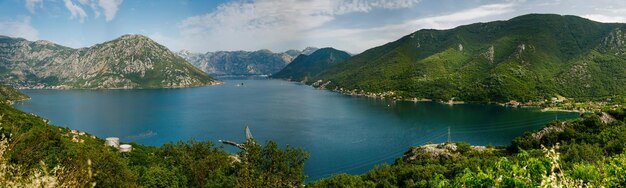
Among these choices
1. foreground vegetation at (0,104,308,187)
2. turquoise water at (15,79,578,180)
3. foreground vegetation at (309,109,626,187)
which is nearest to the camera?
foreground vegetation at (0,104,308,187)

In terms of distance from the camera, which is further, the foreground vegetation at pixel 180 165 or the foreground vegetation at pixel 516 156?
the foreground vegetation at pixel 516 156

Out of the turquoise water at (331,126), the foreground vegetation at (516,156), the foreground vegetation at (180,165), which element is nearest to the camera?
the foreground vegetation at (180,165)

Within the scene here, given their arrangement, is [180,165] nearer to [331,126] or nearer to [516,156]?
[516,156]

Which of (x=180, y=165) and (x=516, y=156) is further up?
(x=180, y=165)

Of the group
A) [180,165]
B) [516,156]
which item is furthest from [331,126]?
[180,165]

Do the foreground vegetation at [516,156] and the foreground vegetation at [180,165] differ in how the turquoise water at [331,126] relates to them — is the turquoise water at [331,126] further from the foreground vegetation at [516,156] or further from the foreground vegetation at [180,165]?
the foreground vegetation at [180,165]

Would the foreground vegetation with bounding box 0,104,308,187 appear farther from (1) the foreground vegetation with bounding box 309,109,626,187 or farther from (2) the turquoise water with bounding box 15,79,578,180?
(2) the turquoise water with bounding box 15,79,578,180

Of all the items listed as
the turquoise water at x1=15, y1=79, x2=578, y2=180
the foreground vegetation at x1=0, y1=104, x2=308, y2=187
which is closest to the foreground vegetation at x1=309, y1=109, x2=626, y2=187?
the foreground vegetation at x1=0, y1=104, x2=308, y2=187

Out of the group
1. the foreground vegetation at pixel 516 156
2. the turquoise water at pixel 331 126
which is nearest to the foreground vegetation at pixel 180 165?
the foreground vegetation at pixel 516 156

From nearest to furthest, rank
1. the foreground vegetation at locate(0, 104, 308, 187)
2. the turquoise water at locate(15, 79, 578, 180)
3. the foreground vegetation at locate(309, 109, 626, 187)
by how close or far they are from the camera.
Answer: the foreground vegetation at locate(0, 104, 308, 187) → the foreground vegetation at locate(309, 109, 626, 187) → the turquoise water at locate(15, 79, 578, 180)

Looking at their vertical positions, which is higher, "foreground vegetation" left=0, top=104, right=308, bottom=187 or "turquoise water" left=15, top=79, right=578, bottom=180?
"foreground vegetation" left=0, top=104, right=308, bottom=187

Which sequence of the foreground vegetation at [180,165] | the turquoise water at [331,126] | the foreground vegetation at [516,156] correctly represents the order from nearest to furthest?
1. the foreground vegetation at [180,165]
2. the foreground vegetation at [516,156]
3. the turquoise water at [331,126]
